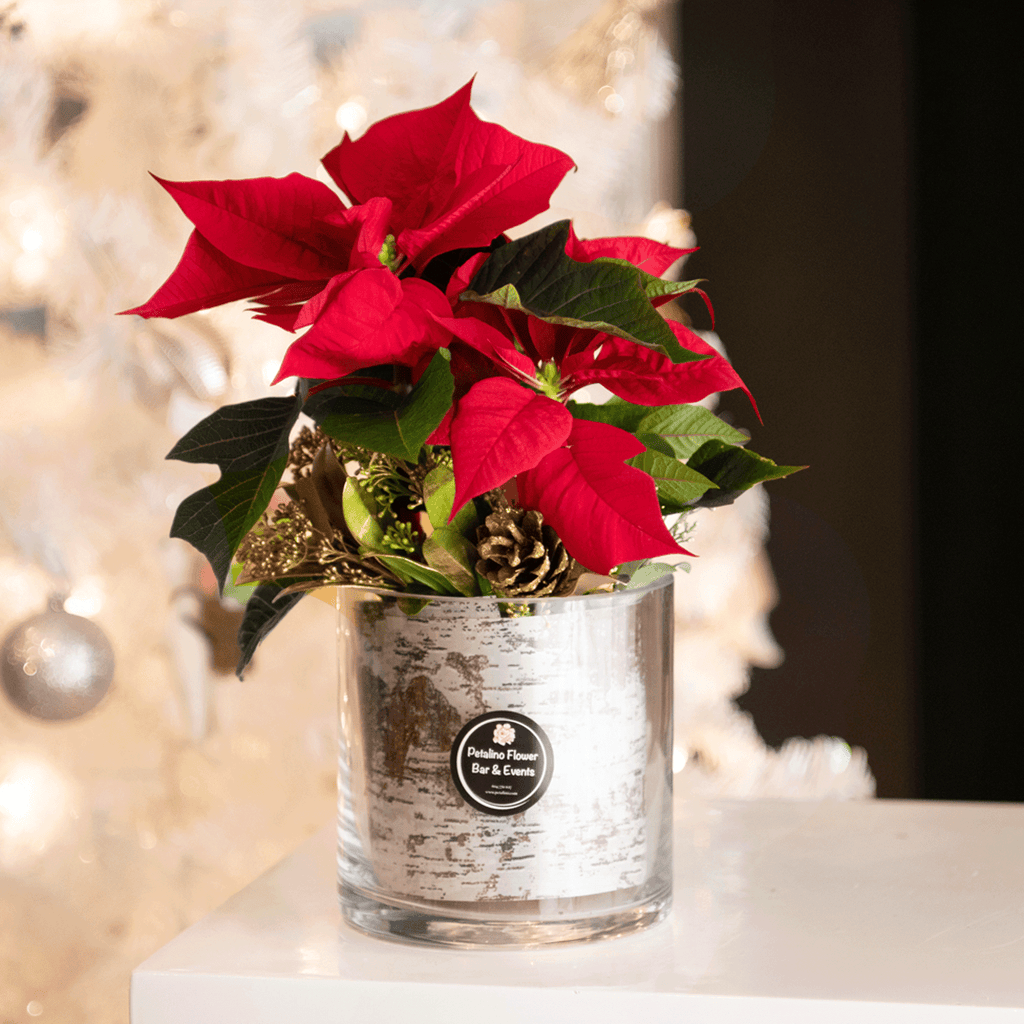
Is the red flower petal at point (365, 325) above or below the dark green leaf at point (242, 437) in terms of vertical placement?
above

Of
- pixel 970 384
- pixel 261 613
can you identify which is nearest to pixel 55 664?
pixel 261 613

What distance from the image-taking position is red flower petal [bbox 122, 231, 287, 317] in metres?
0.52

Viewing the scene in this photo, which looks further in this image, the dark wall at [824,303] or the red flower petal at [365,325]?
the dark wall at [824,303]

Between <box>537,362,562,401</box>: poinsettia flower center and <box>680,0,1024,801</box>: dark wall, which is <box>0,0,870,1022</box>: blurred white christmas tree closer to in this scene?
<box>680,0,1024,801</box>: dark wall

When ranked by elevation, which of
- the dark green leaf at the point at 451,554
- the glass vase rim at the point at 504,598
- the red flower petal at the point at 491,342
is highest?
the red flower petal at the point at 491,342

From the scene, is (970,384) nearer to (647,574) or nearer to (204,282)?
(647,574)

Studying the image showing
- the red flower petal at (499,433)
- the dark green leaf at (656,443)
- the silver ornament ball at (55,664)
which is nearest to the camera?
the red flower petal at (499,433)

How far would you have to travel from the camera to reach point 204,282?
0.52 m

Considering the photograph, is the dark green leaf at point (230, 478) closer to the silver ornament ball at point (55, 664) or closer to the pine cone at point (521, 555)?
the pine cone at point (521, 555)

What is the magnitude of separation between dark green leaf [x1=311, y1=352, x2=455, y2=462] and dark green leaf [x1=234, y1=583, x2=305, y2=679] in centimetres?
12

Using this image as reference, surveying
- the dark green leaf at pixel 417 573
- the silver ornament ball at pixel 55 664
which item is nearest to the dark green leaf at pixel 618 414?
the dark green leaf at pixel 417 573

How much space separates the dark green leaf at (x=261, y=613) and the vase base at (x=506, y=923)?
142 mm

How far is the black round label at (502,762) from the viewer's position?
0.52 meters

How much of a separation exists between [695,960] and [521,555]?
0.21 metres
